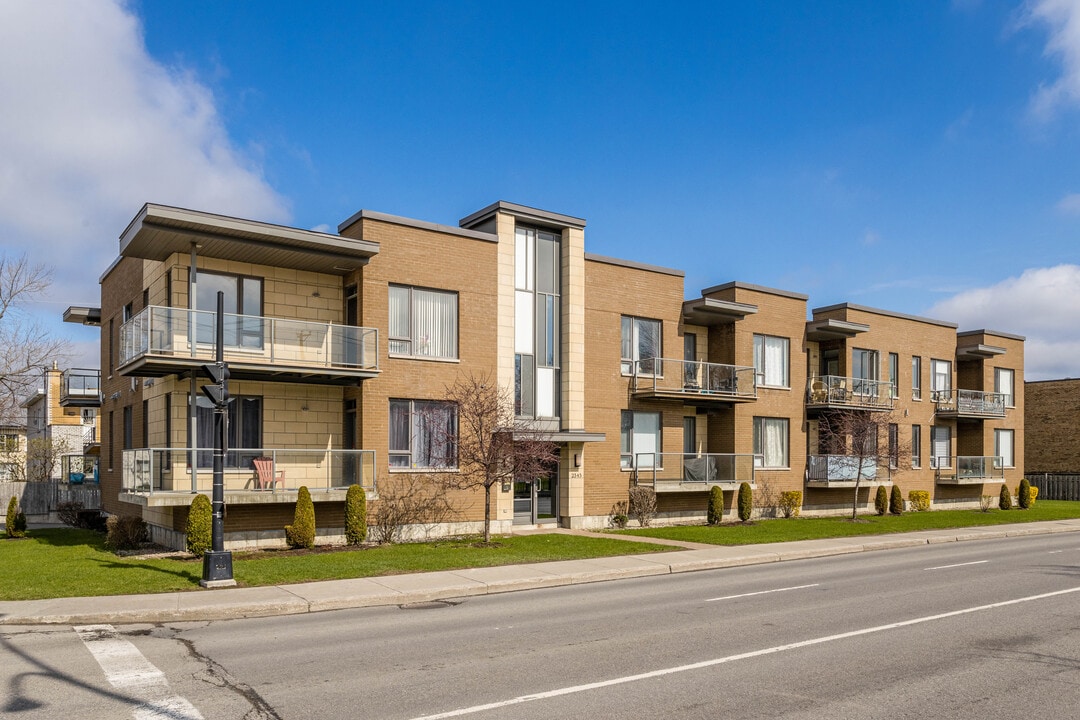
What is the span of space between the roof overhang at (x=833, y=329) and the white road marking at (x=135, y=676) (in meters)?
29.0

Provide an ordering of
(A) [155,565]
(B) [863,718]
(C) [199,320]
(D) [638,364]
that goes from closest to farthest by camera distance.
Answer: (B) [863,718]
(A) [155,565]
(C) [199,320]
(D) [638,364]

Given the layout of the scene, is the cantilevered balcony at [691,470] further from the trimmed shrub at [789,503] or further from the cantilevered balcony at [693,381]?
the trimmed shrub at [789,503]

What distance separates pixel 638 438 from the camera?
98.8 feet

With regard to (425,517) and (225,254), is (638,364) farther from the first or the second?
(225,254)

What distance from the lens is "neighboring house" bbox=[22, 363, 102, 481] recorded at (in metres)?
33.2

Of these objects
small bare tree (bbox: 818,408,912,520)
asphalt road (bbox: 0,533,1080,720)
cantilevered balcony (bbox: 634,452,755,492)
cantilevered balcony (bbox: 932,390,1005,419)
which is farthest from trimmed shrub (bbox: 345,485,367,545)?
cantilevered balcony (bbox: 932,390,1005,419)

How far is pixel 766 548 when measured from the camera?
2311cm

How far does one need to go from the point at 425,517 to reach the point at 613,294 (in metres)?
9.76

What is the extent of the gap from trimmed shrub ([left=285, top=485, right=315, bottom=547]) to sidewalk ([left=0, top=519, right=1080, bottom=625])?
4.85 m

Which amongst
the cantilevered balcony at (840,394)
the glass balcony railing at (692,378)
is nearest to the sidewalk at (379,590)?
the glass balcony railing at (692,378)

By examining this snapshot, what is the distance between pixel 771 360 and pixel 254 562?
21900mm

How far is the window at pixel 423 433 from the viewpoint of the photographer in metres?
24.3

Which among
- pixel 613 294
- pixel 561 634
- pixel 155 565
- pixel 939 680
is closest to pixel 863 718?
pixel 939 680

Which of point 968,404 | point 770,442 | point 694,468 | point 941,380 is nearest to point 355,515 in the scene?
point 694,468
